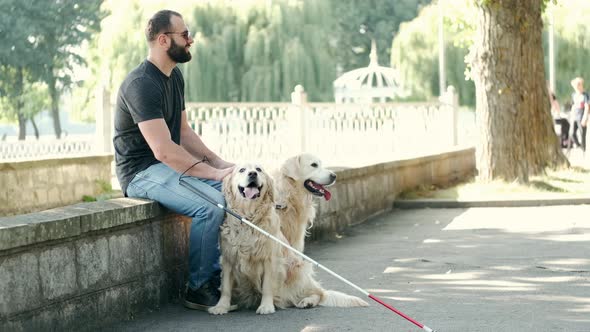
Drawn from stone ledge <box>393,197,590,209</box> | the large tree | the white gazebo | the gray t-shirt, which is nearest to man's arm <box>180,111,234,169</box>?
the gray t-shirt

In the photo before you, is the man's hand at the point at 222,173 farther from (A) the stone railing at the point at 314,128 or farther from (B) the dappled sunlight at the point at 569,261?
(A) the stone railing at the point at 314,128

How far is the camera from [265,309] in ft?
24.7

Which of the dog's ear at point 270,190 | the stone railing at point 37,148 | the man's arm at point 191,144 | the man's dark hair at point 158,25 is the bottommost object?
the stone railing at point 37,148

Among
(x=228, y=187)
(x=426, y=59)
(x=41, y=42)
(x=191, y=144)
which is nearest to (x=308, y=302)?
(x=228, y=187)

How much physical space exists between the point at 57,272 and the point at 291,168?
2628 mm

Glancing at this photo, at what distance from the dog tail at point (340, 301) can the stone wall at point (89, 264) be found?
1.13 metres

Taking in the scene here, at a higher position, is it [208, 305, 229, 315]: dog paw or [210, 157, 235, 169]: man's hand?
[210, 157, 235, 169]: man's hand

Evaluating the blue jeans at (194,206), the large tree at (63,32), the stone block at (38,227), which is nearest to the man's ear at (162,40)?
the blue jeans at (194,206)

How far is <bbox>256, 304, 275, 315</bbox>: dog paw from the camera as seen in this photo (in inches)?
296

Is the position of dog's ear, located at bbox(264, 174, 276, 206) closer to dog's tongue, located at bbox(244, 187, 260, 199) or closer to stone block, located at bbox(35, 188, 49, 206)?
dog's tongue, located at bbox(244, 187, 260, 199)

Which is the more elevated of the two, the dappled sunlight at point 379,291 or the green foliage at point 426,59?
the green foliage at point 426,59

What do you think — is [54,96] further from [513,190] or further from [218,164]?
[218,164]

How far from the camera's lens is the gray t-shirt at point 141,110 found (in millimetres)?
7566

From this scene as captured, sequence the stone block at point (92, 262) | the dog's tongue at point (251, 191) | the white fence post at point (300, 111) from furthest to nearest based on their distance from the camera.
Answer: the white fence post at point (300, 111) → the dog's tongue at point (251, 191) → the stone block at point (92, 262)
